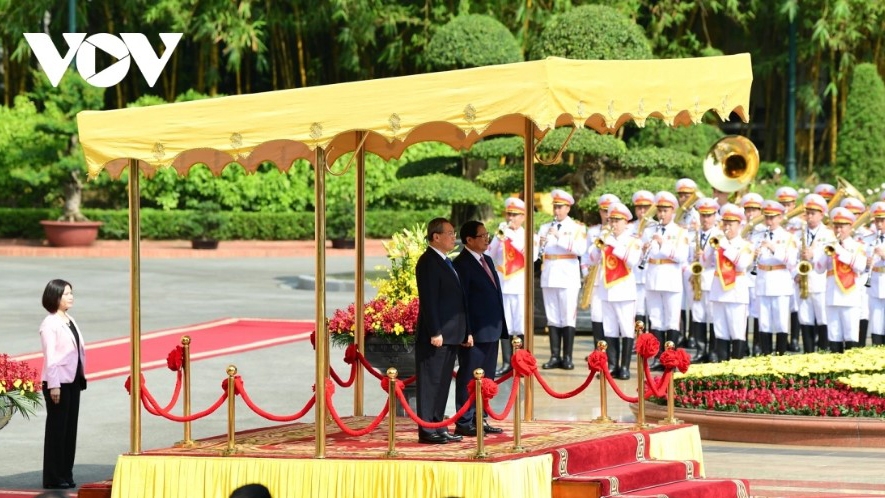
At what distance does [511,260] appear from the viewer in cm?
1711

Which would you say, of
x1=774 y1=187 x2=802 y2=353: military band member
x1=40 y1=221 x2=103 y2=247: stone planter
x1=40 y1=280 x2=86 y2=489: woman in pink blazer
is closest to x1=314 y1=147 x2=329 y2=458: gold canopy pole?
x1=40 y1=280 x2=86 y2=489: woman in pink blazer

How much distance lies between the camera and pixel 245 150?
927 centimetres

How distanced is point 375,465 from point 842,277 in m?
9.59

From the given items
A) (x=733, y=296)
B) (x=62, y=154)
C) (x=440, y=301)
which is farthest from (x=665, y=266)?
(x=62, y=154)

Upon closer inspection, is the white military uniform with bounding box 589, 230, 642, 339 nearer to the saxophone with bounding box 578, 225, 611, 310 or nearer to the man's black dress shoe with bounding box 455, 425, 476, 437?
the saxophone with bounding box 578, 225, 611, 310

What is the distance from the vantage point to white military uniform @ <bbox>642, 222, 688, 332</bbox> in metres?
17.2

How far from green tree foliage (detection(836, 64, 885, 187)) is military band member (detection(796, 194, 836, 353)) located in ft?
55.4

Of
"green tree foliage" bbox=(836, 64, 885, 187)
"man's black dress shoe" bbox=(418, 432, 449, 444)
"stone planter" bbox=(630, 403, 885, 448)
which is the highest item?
"green tree foliage" bbox=(836, 64, 885, 187)

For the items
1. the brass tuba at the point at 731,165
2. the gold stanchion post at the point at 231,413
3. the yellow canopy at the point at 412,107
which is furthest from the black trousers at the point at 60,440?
the brass tuba at the point at 731,165

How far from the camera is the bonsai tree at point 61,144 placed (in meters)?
35.0

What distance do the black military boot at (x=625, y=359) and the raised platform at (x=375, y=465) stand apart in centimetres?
586

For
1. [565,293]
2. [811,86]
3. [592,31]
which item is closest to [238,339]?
[565,293]

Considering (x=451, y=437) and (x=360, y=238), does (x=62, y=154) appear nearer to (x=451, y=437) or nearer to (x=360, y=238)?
(x=360, y=238)

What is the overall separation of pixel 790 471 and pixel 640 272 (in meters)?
7.51
